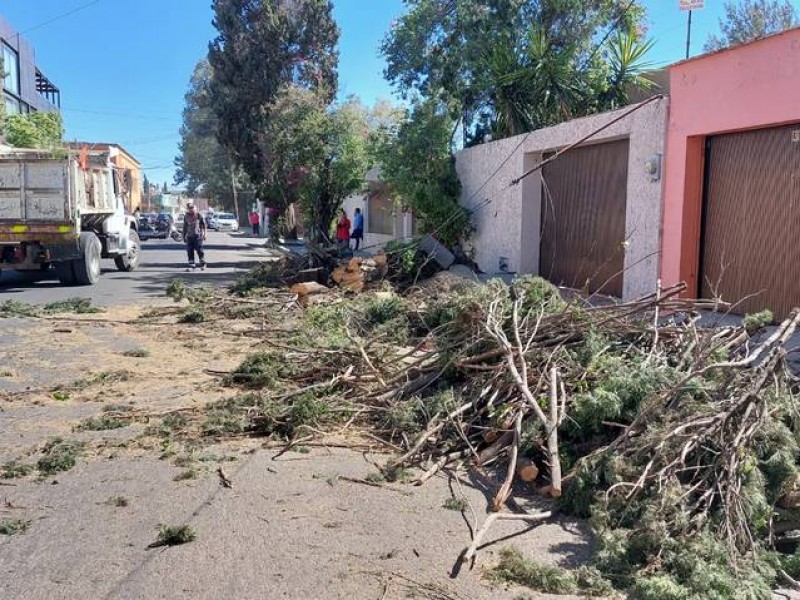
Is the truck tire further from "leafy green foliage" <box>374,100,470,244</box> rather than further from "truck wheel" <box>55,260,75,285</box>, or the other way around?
"leafy green foliage" <box>374,100,470,244</box>

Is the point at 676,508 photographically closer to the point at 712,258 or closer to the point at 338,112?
the point at 712,258

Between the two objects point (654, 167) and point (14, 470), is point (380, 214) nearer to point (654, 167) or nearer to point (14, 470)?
point (654, 167)

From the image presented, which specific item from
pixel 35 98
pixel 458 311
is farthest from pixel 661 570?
pixel 35 98

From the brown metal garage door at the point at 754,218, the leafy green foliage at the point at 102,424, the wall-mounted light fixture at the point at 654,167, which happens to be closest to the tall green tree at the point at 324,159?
the wall-mounted light fixture at the point at 654,167

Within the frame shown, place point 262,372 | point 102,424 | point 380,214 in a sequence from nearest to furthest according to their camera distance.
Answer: point 102,424, point 262,372, point 380,214

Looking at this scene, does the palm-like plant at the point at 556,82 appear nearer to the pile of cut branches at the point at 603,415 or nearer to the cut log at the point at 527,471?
the pile of cut branches at the point at 603,415

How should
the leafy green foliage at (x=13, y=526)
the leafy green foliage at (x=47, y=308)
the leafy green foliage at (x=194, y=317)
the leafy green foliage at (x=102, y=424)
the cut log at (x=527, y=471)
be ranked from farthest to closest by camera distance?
1. the leafy green foliage at (x=47, y=308)
2. the leafy green foliage at (x=194, y=317)
3. the leafy green foliage at (x=102, y=424)
4. the cut log at (x=527, y=471)
5. the leafy green foliage at (x=13, y=526)

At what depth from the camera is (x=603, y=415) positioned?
5.12m

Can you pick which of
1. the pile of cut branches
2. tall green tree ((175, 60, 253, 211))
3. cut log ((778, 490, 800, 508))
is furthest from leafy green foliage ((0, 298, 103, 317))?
tall green tree ((175, 60, 253, 211))

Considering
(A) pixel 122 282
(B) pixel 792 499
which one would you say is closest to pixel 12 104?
(A) pixel 122 282

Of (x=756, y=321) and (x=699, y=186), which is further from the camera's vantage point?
(x=699, y=186)

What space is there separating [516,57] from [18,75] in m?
35.1

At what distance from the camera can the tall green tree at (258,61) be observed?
33.3 meters

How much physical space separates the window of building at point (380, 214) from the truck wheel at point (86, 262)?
11232 mm
